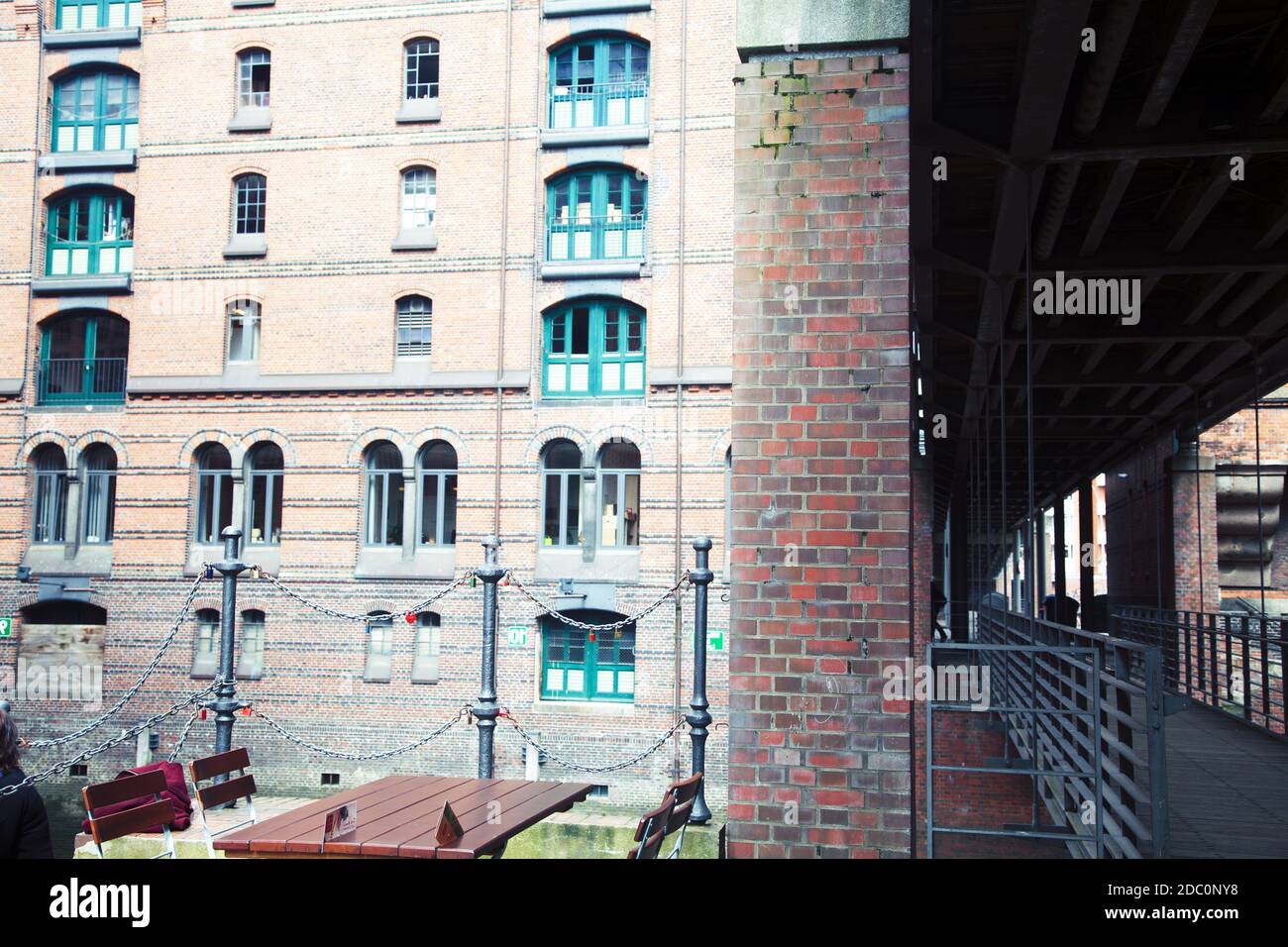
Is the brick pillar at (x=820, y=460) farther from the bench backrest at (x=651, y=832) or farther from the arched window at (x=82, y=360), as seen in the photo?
the arched window at (x=82, y=360)

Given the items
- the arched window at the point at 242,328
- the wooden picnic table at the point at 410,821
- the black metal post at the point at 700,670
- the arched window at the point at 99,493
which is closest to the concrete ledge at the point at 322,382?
the arched window at the point at 242,328

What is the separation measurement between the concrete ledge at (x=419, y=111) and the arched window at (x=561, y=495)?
7.35m

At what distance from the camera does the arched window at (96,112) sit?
2636 centimetres

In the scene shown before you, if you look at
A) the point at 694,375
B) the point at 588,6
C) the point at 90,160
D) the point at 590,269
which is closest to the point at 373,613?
the point at 694,375

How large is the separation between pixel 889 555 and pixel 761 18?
2322mm

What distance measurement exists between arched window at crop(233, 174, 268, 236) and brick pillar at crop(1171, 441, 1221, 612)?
1964 centimetres

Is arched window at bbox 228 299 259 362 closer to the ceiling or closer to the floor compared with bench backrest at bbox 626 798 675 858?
closer to the ceiling

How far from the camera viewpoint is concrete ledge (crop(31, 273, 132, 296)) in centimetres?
2573

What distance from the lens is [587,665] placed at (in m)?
23.4

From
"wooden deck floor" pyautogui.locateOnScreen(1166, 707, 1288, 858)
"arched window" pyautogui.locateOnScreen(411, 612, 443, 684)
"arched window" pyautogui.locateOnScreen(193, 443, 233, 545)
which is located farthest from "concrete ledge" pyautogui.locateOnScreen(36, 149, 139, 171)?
"wooden deck floor" pyautogui.locateOnScreen(1166, 707, 1288, 858)

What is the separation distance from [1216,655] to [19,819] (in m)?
15.3

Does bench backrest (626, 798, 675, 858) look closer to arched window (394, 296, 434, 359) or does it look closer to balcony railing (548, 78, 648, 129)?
arched window (394, 296, 434, 359)

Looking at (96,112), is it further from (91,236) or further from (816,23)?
(816,23)

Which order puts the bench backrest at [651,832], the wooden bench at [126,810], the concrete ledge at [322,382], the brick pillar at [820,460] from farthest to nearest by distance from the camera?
the concrete ledge at [322,382] → the wooden bench at [126,810] → the bench backrest at [651,832] → the brick pillar at [820,460]
